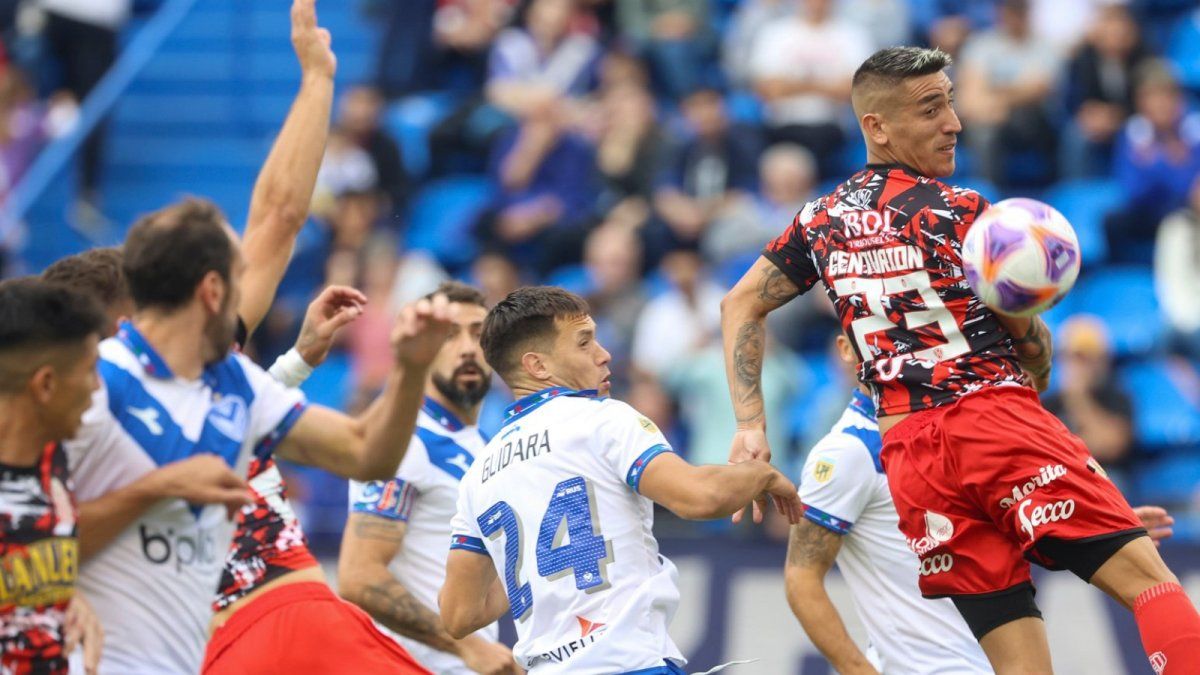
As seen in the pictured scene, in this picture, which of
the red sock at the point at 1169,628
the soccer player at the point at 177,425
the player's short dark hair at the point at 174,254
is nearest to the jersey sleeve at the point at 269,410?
the soccer player at the point at 177,425

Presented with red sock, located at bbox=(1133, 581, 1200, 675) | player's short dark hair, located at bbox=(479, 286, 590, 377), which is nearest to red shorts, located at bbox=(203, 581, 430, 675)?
player's short dark hair, located at bbox=(479, 286, 590, 377)

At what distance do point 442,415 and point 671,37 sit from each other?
9.35m

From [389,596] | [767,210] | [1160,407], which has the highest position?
[767,210]

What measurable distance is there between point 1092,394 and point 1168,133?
10.1ft

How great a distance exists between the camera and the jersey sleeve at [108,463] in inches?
199

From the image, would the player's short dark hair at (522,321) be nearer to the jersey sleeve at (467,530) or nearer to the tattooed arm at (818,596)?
the jersey sleeve at (467,530)

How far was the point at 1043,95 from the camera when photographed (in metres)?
14.4

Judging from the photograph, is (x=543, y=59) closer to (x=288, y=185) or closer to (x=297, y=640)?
(x=288, y=185)

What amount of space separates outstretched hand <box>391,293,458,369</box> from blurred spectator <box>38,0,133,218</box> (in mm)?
12850

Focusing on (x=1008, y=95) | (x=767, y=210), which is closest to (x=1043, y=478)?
(x=767, y=210)

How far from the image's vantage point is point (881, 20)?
51.3 ft

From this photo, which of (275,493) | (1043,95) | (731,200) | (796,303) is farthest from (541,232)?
(275,493)

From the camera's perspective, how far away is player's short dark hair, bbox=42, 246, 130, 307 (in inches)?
233

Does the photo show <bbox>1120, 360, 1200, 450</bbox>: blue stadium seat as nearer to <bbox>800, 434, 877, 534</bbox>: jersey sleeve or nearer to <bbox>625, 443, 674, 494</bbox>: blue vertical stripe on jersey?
<bbox>800, 434, 877, 534</bbox>: jersey sleeve
